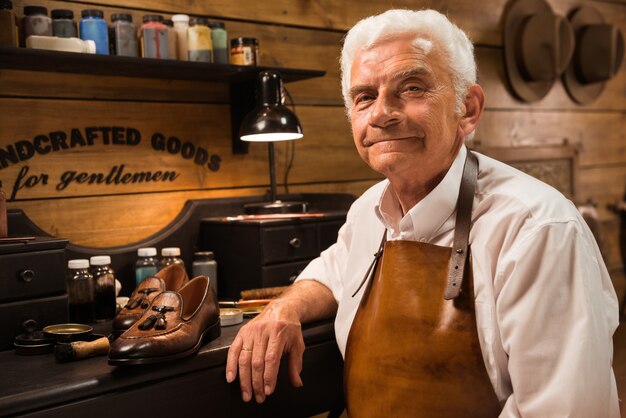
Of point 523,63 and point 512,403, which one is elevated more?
point 523,63

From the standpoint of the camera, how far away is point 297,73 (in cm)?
274

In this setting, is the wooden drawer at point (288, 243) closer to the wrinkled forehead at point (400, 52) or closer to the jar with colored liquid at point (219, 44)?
the jar with colored liquid at point (219, 44)

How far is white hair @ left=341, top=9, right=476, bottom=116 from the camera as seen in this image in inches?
59.4

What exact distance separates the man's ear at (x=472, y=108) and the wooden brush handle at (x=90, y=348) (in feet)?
3.06

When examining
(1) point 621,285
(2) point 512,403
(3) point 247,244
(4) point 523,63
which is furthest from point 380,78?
(1) point 621,285

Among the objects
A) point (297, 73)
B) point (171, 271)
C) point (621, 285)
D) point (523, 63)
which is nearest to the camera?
point (171, 271)

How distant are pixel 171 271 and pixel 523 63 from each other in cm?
282

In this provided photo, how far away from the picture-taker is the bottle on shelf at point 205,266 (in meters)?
2.39

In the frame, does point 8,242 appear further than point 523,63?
No

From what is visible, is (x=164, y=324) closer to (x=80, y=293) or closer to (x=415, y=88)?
(x=80, y=293)

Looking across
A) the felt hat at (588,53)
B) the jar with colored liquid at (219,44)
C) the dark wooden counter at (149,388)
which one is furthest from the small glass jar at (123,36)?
the felt hat at (588,53)

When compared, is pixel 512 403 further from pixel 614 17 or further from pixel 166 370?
pixel 614 17

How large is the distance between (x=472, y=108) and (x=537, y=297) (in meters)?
0.50

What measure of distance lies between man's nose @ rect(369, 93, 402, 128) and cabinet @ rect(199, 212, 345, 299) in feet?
2.81
